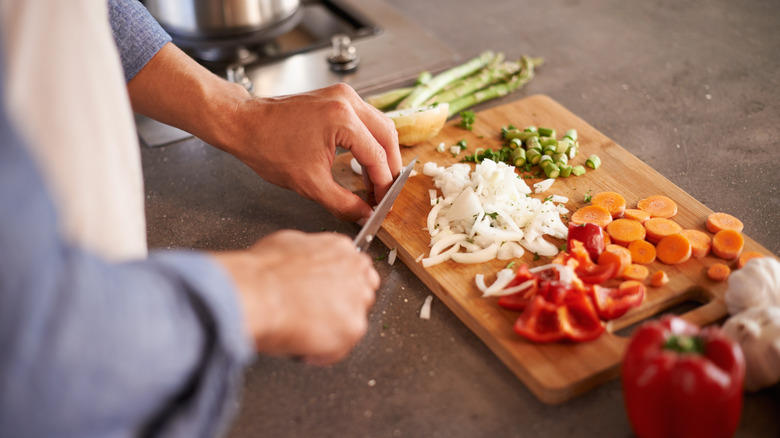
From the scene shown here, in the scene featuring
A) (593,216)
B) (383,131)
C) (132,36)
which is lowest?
(593,216)

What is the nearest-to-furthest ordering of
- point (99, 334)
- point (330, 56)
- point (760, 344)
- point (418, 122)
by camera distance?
point (99, 334) < point (760, 344) < point (418, 122) < point (330, 56)

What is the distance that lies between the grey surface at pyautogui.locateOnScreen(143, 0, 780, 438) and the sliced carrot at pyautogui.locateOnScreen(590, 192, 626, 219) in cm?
23

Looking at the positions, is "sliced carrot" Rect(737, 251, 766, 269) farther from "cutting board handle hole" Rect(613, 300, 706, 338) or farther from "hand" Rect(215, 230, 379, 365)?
"hand" Rect(215, 230, 379, 365)

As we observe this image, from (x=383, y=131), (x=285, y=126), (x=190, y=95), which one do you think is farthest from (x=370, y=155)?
(x=190, y=95)

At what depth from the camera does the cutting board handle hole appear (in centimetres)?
114

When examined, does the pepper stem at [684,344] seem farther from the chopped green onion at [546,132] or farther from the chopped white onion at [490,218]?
the chopped green onion at [546,132]

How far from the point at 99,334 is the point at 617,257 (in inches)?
34.3

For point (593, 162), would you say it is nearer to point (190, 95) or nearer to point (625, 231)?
point (625, 231)

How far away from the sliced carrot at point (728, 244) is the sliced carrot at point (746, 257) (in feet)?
0.04

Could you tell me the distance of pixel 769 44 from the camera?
2.05 meters

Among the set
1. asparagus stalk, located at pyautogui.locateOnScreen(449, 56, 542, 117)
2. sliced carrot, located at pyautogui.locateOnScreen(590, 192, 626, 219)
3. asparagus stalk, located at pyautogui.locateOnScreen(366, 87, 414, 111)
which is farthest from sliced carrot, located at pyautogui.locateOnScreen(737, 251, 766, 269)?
asparagus stalk, located at pyautogui.locateOnScreen(366, 87, 414, 111)

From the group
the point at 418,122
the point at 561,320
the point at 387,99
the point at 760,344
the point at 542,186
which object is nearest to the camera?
the point at 760,344

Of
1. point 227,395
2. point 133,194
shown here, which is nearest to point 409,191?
point 133,194

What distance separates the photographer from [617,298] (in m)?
1.14
